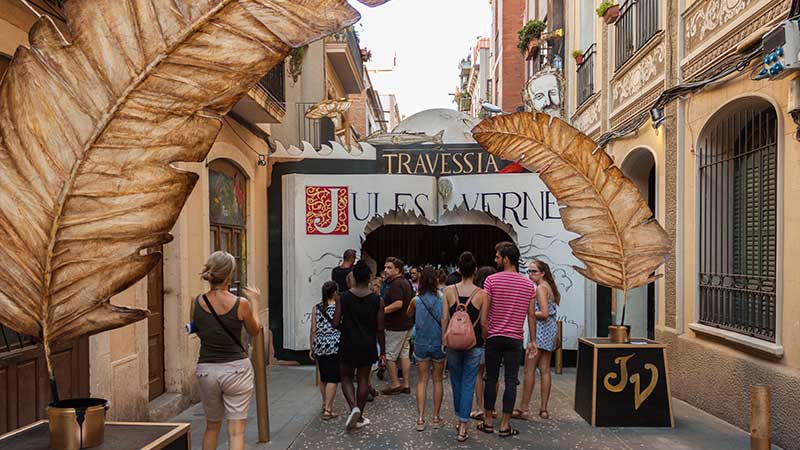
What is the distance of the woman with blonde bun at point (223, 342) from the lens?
461 cm

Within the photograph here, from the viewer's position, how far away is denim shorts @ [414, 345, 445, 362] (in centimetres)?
683

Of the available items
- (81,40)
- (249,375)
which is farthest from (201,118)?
(249,375)

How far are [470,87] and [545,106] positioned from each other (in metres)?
41.2

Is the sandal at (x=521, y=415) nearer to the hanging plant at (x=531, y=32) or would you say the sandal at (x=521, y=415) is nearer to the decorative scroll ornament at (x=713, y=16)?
the decorative scroll ornament at (x=713, y=16)

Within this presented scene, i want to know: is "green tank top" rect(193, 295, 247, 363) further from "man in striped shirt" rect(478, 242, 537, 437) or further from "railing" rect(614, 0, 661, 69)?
"railing" rect(614, 0, 661, 69)

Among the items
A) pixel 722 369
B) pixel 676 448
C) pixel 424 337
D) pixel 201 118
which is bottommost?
pixel 676 448

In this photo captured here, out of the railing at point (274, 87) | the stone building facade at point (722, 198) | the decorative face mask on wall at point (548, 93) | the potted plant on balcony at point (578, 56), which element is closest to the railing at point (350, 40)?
the decorative face mask on wall at point (548, 93)

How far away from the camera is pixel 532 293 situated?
6.55m

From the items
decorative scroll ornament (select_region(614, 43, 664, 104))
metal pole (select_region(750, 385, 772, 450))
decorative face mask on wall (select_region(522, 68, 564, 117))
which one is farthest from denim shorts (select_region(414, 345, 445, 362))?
decorative face mask on wall (select_region(522, 68, 564, 117))

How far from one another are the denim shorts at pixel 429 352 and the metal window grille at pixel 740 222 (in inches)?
133

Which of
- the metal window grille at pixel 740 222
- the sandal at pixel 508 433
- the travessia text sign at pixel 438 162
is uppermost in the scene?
the travessia text sign at pixel 438 162

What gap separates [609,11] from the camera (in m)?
11.9

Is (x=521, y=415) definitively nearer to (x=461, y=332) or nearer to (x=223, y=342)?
(x=461, y=332)

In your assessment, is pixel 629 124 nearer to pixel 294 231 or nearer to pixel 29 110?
pixel 294 231
